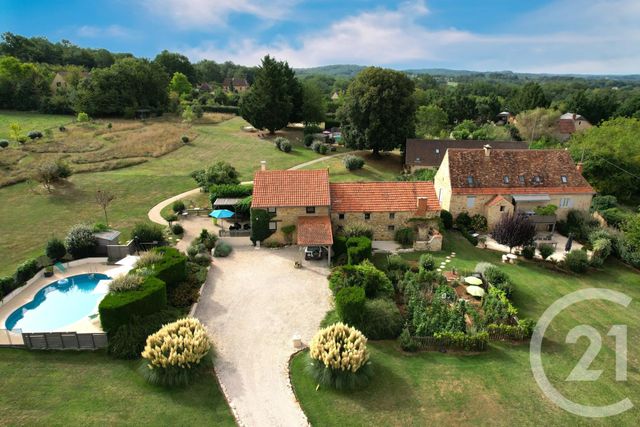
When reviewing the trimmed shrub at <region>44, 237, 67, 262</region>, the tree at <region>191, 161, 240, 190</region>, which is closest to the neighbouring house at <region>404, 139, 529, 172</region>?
the tree at <region>191, 161, 240, 190</region>

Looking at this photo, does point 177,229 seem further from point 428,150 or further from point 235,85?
point 235,85

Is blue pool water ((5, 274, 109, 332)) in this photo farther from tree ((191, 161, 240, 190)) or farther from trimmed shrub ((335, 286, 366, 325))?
tree ((191, 161, 240, 190))

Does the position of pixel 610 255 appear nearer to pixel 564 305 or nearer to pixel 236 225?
pixel 564 305

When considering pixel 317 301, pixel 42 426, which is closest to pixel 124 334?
pixel 42 426

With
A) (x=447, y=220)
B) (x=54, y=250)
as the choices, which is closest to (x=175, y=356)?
(x=54, y=250)

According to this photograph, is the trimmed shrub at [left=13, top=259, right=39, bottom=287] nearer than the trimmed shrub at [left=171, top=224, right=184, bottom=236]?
Yes

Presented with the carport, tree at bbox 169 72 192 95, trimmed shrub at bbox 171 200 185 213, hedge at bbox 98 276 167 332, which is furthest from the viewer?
tree at bbox 169 72 192 95
